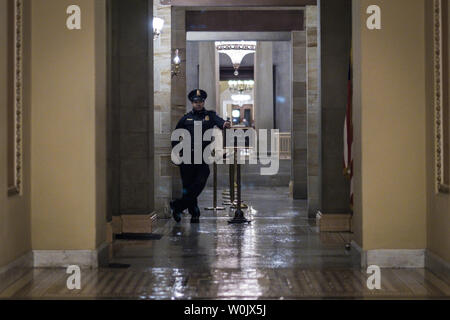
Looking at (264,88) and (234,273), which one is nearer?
(234,273)

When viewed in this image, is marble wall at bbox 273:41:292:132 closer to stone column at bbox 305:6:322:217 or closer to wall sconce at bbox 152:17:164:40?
stone column at bbox 305:6:322:217

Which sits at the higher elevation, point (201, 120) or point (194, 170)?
point (201, 120)

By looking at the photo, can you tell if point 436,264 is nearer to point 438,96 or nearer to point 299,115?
point 438,96

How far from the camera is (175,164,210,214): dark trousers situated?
988 cm

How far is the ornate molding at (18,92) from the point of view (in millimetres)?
5637

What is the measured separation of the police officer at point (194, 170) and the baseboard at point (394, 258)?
13.9ft

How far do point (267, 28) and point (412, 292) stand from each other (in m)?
10.6

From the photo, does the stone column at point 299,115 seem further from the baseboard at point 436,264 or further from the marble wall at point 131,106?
the baseboard at point 436,264

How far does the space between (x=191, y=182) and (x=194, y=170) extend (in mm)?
173

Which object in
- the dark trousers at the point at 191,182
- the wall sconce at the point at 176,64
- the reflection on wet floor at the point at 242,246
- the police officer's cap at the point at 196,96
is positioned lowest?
the reflection on wet floor at the point at 242,246

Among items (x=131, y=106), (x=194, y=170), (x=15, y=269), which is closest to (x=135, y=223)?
(x=131, y=106)

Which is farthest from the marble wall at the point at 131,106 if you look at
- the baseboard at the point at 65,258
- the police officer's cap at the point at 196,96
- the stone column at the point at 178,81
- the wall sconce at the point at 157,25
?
the stone column at the point at 178,81

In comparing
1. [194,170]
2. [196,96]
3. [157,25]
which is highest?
[157,25]

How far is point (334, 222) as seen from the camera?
880cm
